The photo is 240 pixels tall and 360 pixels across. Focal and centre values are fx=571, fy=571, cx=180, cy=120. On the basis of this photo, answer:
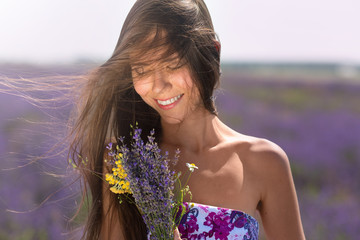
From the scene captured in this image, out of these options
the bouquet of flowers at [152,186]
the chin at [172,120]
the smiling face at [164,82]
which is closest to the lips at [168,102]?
Result: the smiling face at [164,82]

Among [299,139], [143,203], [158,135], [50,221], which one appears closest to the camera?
[143,203]

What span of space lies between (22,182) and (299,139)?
13.2ft

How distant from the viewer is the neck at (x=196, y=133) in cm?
270

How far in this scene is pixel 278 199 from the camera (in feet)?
8.39

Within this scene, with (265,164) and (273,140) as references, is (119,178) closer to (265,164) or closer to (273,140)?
(265,164)

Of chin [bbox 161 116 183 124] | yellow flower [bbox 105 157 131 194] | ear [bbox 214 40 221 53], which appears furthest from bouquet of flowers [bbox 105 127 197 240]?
ear [bbox 214 40 221 53]

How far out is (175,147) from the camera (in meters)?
2.71

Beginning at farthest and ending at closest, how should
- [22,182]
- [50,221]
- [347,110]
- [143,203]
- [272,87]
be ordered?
1. [272,87]
2. [347,110]
3. [22,182]
4. [50,221]
5. [143,203]

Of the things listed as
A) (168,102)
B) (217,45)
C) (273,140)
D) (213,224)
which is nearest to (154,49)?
(168,102)

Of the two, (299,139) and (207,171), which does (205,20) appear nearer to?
(207,171)

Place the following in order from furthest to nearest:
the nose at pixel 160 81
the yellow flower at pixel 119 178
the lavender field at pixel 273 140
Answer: the lavender field at pixel 273 140, the nose at pixel 160 81, the yellow flower at pixel 119 178

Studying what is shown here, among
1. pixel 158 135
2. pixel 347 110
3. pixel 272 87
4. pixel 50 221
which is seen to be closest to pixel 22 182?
pixel 50 221

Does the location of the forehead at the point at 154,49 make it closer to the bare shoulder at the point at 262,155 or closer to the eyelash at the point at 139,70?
the eyelash at the point at 139,70

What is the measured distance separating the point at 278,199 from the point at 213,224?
0.34 meters
